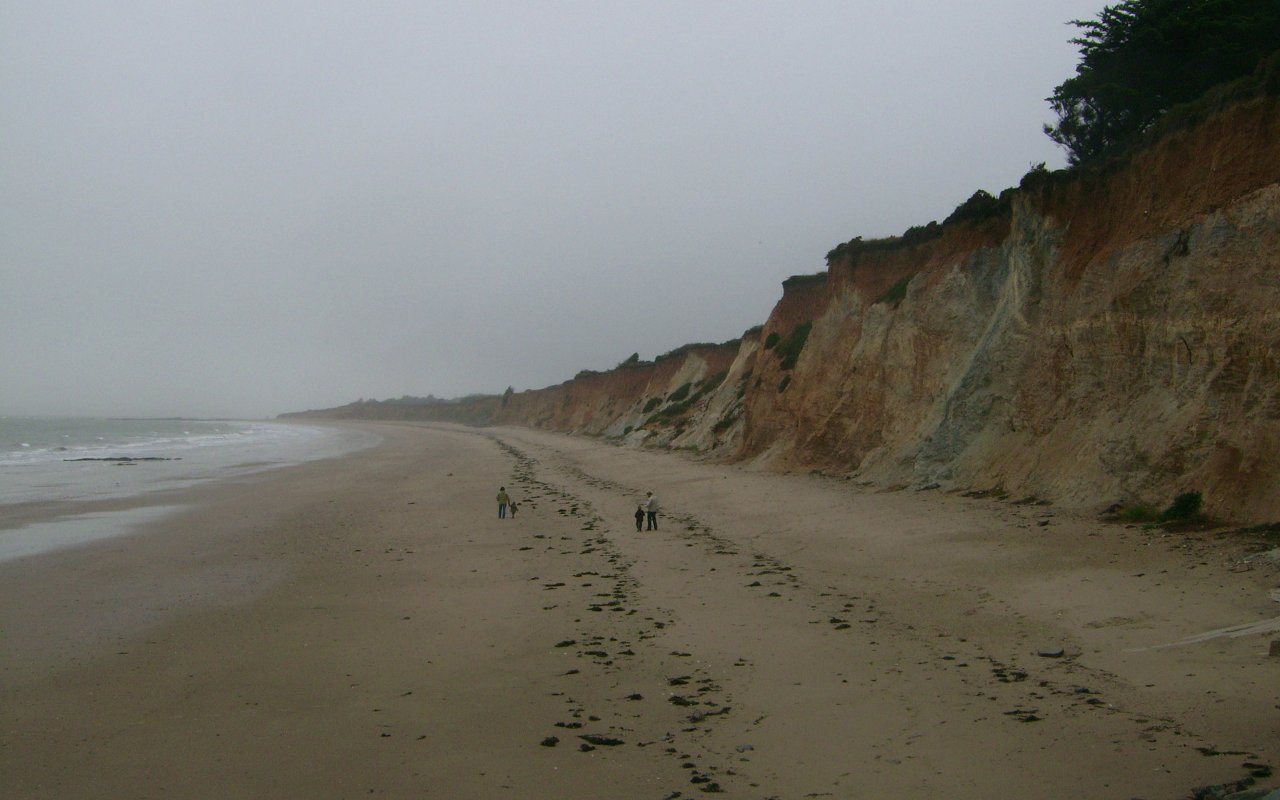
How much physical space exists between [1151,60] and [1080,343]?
22.9 ft

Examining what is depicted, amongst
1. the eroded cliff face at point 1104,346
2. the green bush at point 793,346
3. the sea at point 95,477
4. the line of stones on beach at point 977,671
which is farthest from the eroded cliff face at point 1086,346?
the sea at point 95,477

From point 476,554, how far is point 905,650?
798 centimetres

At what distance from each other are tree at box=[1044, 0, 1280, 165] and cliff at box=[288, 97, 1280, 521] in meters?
2.14

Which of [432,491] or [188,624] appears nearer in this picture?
[188,624]

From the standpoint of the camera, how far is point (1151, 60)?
55.3ft

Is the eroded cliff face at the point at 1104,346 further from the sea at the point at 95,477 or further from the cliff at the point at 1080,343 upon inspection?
the sea at the point at 95,477

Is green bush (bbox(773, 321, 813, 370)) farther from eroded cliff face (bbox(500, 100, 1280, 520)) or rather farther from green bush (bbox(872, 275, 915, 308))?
green bush (bbox(872, 275, 915, 308))

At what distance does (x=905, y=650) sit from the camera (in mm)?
7227

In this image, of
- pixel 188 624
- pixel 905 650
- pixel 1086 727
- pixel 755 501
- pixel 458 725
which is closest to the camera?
pixel 1086 727

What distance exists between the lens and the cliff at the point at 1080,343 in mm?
11148

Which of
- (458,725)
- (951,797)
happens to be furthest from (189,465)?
(951,797)

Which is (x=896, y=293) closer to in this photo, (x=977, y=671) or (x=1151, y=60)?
(x=1151, y=60)

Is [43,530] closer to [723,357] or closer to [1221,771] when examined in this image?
[1221,771]

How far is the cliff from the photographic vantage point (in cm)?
1115
